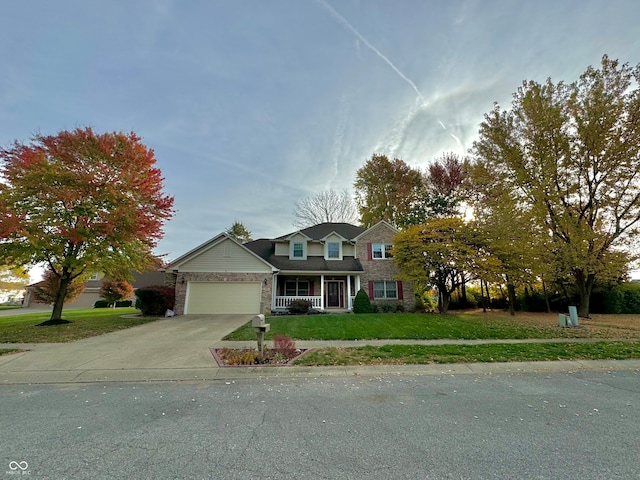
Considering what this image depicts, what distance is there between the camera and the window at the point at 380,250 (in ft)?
65.5

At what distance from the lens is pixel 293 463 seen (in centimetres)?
265

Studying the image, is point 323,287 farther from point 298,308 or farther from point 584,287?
point 584,287

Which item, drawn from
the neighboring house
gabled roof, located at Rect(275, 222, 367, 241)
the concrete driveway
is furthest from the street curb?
the neighboring house

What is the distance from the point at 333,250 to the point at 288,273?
3.80 metres

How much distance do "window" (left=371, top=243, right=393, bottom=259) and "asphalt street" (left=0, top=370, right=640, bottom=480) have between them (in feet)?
48.4

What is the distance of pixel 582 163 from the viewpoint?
47.8 ft

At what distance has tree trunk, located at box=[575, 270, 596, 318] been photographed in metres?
15.5

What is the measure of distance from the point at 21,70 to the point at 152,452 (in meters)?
13.2

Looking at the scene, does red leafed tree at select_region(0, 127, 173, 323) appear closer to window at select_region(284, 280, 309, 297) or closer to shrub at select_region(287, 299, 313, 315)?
shrub at select_region(287, 299, 313, 315)

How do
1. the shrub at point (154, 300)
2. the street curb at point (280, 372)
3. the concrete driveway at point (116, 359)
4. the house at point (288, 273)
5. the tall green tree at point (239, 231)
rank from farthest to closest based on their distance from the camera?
the tall green tree at point (239, 231) < the house at point (288, 273) < the shrub at point (154, 300) < the concrete driveway at point (116, 359) < the street curb at point (280, 372)

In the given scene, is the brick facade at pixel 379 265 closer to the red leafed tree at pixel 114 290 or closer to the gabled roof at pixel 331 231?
the gabled roof at pixel 331 231

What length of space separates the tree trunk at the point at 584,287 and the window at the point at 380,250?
10.5 meters

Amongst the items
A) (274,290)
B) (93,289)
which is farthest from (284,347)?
(93,289)

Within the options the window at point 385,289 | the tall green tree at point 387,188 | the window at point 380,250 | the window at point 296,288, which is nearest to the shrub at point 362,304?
the window at point 385,289
